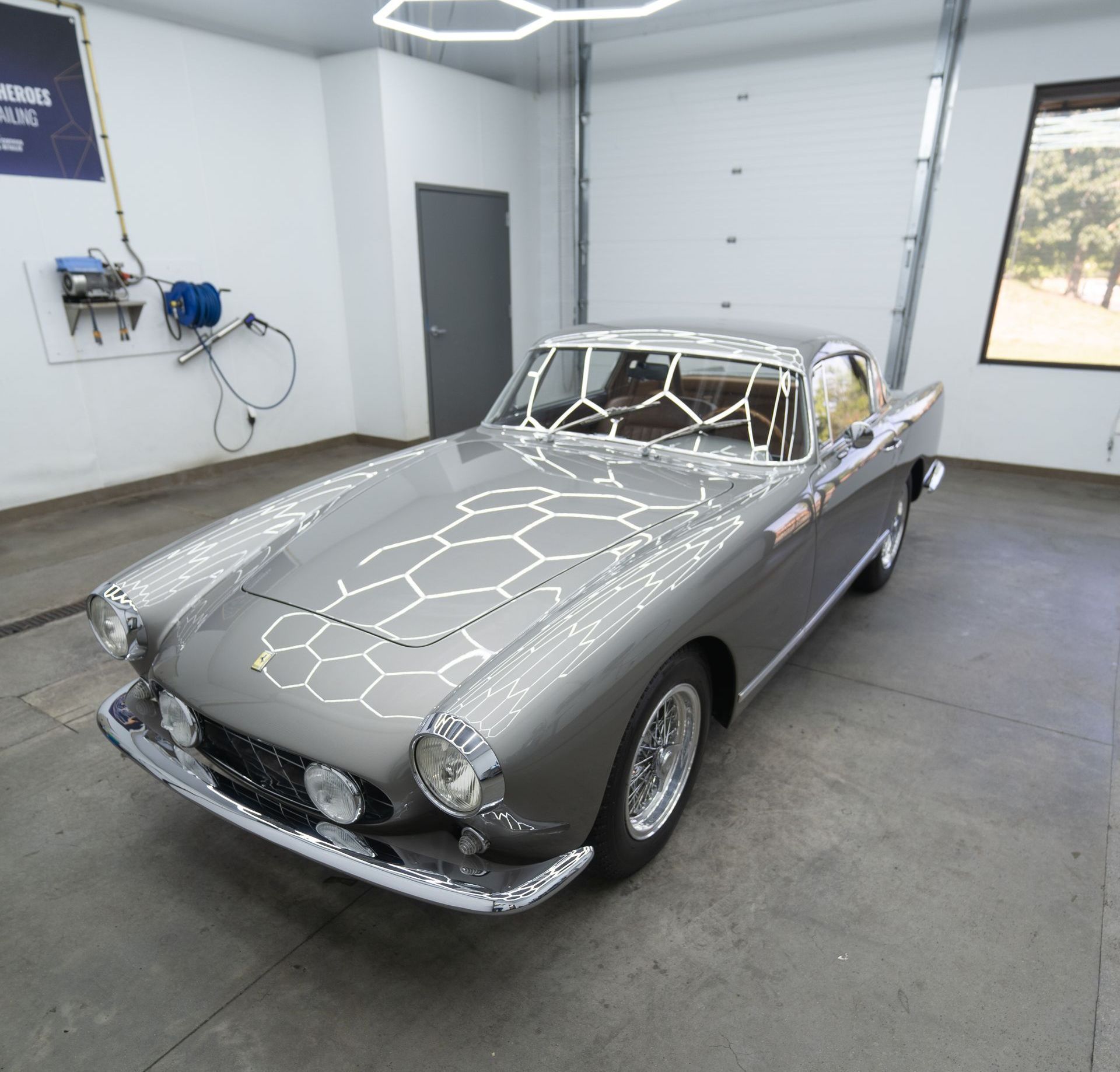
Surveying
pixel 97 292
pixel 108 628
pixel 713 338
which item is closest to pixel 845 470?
pixel 713 338

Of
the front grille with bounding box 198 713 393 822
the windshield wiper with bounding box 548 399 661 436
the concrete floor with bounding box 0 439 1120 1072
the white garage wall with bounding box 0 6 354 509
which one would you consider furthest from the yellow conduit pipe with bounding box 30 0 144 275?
the front grille with bounding box 198 713 393 822

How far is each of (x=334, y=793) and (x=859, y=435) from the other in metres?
2.32

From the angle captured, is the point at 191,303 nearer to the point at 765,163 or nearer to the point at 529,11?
the point at 529,11

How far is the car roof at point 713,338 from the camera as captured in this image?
2.99 m

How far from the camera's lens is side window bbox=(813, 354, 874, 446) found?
296cm

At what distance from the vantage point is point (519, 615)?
1929mm

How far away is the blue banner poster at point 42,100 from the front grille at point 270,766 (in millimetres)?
4767

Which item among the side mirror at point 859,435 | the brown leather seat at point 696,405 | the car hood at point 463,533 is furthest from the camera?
the side mirror at point 859,435

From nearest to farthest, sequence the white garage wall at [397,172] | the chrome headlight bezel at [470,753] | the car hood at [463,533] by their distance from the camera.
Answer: the chrome headlight bezel at [470,753]
the car hood at [463,533]
the white garage wall at [397,172]

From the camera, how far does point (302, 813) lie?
5.91 feet

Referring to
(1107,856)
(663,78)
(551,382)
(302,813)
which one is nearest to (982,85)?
(663,78)

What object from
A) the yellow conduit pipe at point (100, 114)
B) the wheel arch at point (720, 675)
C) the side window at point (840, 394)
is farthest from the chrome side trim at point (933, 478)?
the yellow conduit pipe at point (100, 114)

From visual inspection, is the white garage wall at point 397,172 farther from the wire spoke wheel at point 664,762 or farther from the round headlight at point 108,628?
the wire spoke wheel at point 664,762

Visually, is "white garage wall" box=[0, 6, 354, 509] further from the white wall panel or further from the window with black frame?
the window with black frame
